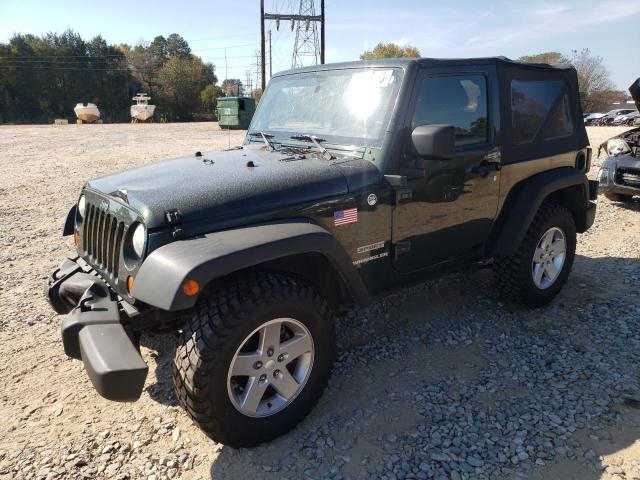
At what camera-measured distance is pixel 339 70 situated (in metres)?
3.48

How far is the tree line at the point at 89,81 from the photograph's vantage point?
170ft

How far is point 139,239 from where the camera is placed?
2492mm

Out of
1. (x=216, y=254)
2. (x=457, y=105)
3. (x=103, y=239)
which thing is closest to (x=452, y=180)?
(x=457, y=105)

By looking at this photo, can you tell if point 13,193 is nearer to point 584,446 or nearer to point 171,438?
point 171,438

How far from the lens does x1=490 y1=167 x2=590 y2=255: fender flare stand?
12.3ft

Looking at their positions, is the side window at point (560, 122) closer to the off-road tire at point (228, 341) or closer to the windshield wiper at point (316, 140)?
the windshield wiper at point (316, 140)

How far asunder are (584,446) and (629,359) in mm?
1160

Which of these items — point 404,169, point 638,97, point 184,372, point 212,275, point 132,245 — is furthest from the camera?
Result: point 638,97

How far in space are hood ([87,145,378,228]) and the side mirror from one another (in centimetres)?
31

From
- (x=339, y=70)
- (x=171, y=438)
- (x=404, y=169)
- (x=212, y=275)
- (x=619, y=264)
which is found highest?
(x=339, y=70)

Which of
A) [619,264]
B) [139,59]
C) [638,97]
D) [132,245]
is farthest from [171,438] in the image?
[139,59]

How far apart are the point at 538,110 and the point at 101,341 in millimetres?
3676

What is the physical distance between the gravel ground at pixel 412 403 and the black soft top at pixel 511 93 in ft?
4.43

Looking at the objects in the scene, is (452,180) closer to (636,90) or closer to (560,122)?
(560,122)
